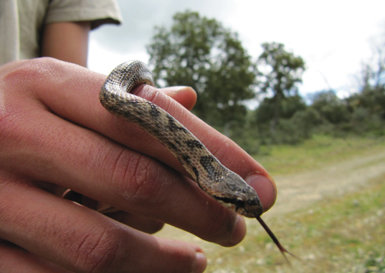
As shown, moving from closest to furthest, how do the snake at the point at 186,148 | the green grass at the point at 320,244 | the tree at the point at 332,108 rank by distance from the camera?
the snake at the point at 186,148
the green grass at the point at 320,244
the tree at the point at 332,108

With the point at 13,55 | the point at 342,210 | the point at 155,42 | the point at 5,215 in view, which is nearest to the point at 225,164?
the point at 5,215

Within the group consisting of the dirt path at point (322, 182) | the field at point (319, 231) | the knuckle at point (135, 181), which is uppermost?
the knuckle at point (135, 181)

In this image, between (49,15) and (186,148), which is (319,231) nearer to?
(186,148)

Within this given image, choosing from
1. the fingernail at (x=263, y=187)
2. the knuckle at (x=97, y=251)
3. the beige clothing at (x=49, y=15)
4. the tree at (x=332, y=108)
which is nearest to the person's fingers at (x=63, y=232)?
the knuckle at (x=97, y=251)

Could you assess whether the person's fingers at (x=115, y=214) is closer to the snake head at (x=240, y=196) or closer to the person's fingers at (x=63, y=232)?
the person's fingers at (x=63, y=232)

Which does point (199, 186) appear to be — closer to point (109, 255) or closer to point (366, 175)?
point (109, 255)

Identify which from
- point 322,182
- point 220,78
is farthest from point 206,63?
point 322,182

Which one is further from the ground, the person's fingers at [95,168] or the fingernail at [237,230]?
the person's fingers at [95,168]
